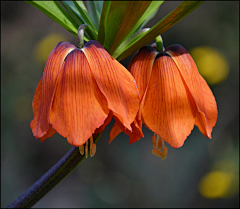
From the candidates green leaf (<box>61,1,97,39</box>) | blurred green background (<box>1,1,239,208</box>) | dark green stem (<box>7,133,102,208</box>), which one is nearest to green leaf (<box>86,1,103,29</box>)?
green leaf (<box>61,1,97,39</box>)

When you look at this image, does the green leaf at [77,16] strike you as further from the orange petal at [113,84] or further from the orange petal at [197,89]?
the orange petal at [197,89]

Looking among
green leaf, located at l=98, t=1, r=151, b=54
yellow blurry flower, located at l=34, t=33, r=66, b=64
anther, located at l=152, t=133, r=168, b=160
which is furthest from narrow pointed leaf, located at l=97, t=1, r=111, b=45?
yellow blurry flower, located at l=34, t=33, r=66, b=64

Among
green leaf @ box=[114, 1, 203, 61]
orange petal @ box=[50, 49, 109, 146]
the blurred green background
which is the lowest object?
the blurred green background

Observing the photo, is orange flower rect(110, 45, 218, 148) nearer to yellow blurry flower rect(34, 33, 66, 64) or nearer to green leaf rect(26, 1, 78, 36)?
green leaf rect(26, 1, 78, 36)

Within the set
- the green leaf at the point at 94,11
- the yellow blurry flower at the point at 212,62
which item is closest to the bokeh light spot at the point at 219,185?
the yellow blurry flower at the point at 212,62

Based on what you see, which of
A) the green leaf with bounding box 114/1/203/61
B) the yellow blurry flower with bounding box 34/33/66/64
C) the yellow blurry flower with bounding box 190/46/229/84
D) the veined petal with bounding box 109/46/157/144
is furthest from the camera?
the yellow blurry flower with bounding box 34/33/66/64

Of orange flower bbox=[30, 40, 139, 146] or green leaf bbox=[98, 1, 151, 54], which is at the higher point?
green leaf bbox=[98, 1, 151, 54]

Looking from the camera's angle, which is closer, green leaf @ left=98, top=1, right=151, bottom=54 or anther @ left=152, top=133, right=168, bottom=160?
green leaf @ left=98, top=1, right=151, bottom=54

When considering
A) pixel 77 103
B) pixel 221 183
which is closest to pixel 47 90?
pixel 77 103

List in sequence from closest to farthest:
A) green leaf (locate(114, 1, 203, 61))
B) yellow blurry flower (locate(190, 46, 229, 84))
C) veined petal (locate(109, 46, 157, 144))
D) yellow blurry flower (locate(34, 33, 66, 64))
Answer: green leaf (locate(114, 1, 203, 61)), veined petal (locate(109, 46, 157, 144)), yellow blurry flower (locate(190, 46, 229, 84)), yellow blurry flower (locate(34, 33, 66, 64))
